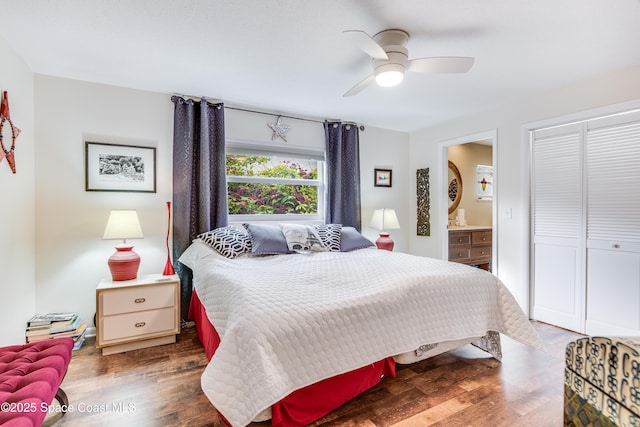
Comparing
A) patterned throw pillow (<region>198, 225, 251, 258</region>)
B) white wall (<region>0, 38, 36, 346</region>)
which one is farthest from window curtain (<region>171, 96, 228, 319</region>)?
white wall (<region>0, 38, 36, 346</region>)

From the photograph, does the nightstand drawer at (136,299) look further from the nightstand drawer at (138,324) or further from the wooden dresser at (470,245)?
the wooden dresser at (470,245)

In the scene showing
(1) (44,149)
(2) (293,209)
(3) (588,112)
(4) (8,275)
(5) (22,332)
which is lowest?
(5) (22,332)

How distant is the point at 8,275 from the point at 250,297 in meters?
1.89

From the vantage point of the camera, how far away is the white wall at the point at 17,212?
6.69 feet

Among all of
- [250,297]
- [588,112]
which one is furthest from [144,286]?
[588,112]

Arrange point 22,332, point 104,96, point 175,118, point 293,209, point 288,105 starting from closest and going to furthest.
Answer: point 22,332 → point 104,96 → point 175,118 → point 288,105 → point 293,209

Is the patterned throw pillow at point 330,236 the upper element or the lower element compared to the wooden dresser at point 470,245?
upper

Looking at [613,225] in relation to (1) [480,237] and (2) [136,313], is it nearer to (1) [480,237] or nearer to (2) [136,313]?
(1) [480,237]

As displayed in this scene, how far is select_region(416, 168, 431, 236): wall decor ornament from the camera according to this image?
14.0ft

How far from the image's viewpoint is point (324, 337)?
1.44 m

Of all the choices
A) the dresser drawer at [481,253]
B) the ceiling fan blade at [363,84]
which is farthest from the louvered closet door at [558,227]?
the ceiling fan blade at [363,84]

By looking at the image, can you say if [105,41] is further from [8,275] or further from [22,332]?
[22,332]

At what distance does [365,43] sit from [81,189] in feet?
8.90

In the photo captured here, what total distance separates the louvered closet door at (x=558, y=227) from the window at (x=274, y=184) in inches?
94.9
